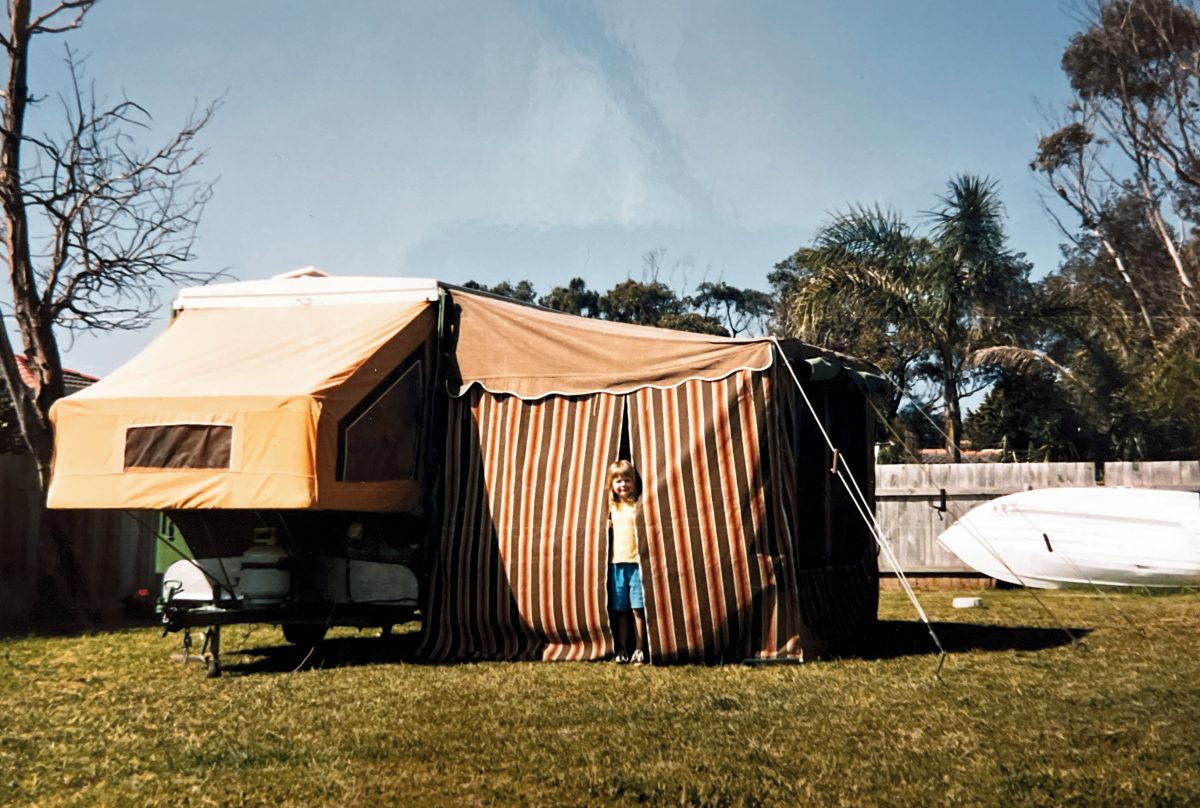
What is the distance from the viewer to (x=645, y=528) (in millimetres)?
9094

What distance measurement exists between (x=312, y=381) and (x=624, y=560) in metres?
2.62

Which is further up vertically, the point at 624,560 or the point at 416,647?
the point at 624,560

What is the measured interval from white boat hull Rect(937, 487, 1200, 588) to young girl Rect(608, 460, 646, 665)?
685cm

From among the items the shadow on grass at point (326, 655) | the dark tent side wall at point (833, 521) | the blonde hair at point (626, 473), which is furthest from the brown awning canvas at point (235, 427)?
the dark tent side wall at point (833, 521)

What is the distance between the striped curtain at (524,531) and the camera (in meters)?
9.35

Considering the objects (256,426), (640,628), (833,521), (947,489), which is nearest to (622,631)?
(640,628)

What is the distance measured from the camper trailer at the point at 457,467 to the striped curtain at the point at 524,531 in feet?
0.06

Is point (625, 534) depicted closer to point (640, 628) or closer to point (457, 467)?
point (640, 628)

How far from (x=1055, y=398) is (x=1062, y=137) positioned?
10918mm

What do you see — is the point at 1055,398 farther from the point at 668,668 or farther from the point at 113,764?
the point at 113,764

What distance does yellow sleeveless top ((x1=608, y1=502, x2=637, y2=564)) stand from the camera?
9195mm

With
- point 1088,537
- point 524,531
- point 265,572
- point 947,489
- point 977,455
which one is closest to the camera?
point 265,572

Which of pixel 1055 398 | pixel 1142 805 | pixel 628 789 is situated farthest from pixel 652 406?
pixel 1055 398

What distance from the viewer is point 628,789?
527cm
